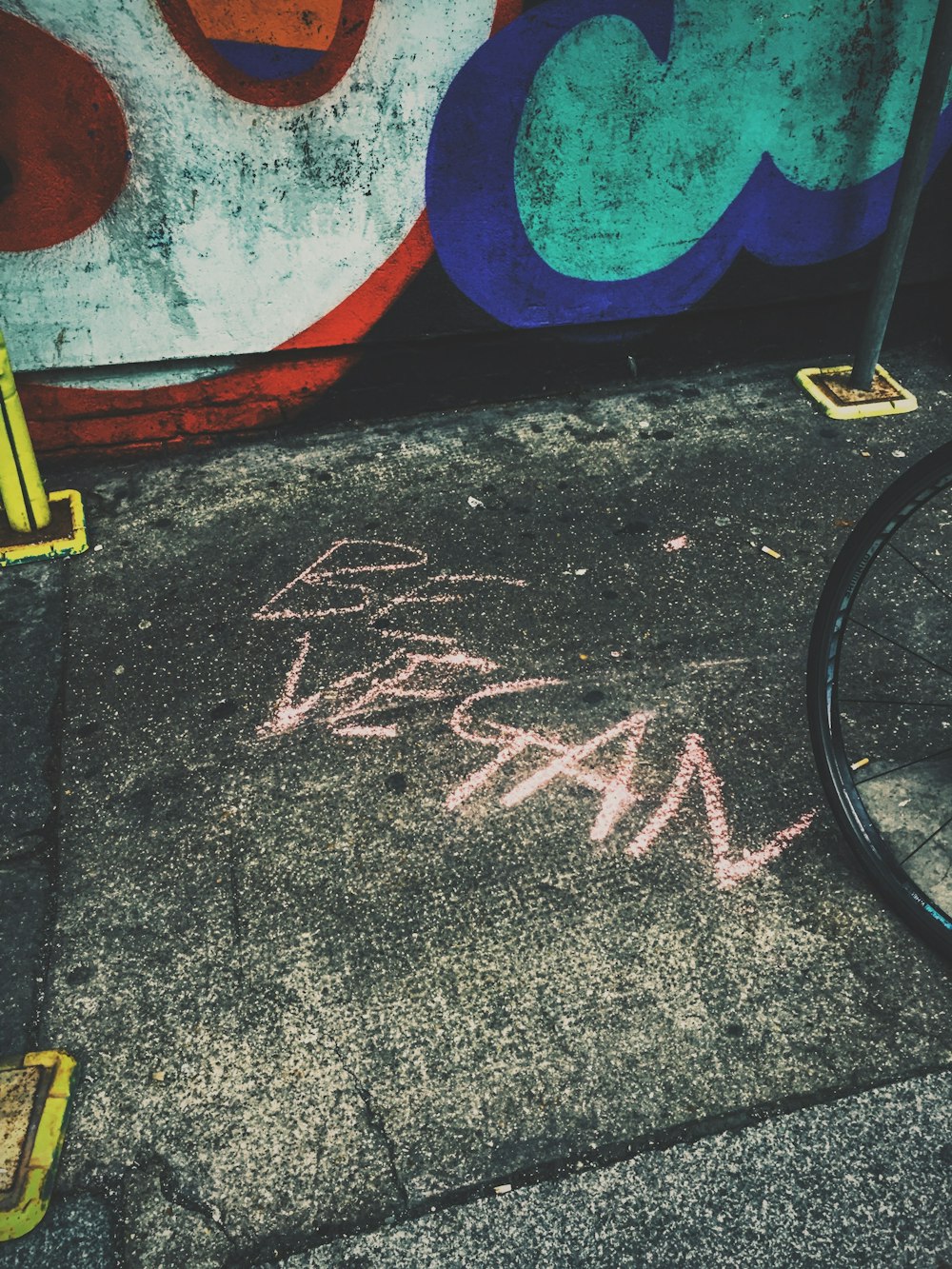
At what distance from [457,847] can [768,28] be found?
129 inches

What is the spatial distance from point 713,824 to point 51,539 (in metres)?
2.52

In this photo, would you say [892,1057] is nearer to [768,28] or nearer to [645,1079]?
[645,1079]

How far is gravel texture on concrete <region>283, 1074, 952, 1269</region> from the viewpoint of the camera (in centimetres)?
171

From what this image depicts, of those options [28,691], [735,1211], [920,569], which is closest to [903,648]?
[920,569]

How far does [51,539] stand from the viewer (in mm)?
3482

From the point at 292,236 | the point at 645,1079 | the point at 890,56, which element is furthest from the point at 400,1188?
the point at 890,56

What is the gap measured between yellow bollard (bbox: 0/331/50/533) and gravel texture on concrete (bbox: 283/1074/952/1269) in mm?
2657

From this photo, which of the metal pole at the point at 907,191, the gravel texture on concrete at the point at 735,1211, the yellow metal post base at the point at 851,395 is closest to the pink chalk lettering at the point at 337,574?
the gravel texture on concrete at the point at 735,1211

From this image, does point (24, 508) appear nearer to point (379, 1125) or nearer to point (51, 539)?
point (51, 539)

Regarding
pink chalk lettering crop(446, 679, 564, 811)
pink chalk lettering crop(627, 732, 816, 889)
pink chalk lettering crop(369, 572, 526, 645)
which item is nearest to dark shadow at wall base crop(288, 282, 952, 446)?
pink chalk lettering crop(369, 572, 526, 645)

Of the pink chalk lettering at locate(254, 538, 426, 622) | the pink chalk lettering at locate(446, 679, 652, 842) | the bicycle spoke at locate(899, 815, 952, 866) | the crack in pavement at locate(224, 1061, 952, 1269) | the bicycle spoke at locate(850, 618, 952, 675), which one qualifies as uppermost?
the pink chalk lettering at locate(254, 538, 426, 622)

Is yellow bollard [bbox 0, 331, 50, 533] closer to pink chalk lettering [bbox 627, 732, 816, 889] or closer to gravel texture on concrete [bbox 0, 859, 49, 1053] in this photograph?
gravel texture on concrete [bbox 0, 859, 49, 1053]

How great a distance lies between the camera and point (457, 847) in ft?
7.99

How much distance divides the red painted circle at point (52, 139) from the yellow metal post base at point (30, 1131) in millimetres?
2822
